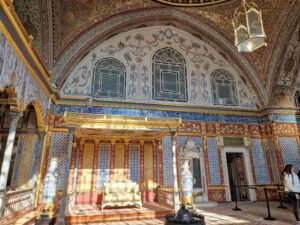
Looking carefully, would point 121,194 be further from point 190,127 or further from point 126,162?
point 190,127

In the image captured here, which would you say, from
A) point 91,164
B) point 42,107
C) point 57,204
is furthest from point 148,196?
point 42,107

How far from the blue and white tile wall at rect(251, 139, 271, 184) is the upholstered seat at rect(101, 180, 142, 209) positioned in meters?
5.83

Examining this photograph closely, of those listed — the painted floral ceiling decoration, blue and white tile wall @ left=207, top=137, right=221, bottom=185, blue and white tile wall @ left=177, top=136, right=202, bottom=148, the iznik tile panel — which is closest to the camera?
the iznik tile panel

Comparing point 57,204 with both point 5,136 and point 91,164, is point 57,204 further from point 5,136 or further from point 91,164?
point 5,136

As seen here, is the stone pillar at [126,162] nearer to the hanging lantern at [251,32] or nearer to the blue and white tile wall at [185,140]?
the blue and white tile wall at [185,140]

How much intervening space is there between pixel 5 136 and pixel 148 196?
586cm

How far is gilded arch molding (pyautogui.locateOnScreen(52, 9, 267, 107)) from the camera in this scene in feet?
28.1

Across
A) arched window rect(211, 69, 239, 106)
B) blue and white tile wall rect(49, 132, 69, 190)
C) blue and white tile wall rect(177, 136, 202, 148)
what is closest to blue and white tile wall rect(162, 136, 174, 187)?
blue and white tile wall rect(177, 136, 202, 148)

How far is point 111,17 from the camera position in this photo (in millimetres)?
8906

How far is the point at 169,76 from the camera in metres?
9.91

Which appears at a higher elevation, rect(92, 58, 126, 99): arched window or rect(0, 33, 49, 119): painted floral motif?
rect(92, 58, 126, 99): arched window

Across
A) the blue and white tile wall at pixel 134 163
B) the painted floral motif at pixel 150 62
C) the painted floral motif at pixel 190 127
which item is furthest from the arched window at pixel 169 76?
the blue and white tile wall at pixel 134 163

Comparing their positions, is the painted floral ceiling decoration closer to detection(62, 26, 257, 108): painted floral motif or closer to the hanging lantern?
detection(62, 26, 257, 108): painted floral motif

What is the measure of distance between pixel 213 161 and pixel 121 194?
174 inches
